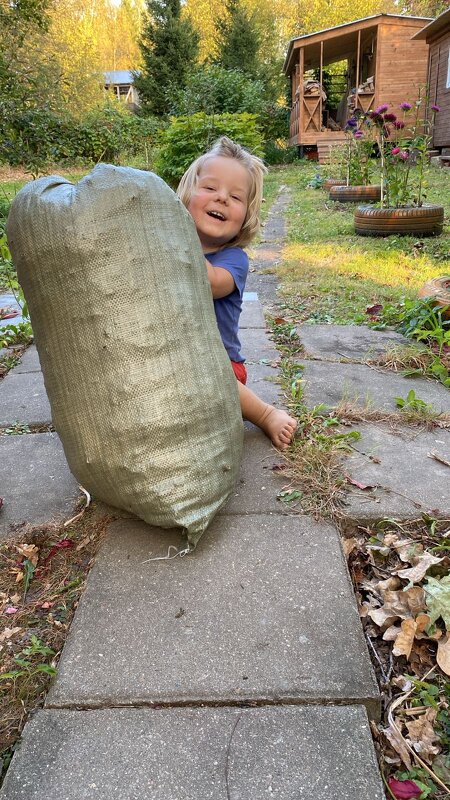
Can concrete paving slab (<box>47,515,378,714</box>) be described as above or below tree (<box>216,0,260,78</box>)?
Answer: below

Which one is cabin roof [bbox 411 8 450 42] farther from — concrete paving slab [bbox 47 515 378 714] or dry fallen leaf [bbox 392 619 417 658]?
dry fallen leaf [bbox 392 619 417 658]

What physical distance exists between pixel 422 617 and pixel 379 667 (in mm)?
151

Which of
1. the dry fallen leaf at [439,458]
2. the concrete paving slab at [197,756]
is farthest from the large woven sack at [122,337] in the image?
the dry fallen leaf at [439,458]

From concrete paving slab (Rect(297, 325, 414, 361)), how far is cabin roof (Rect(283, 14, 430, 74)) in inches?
655

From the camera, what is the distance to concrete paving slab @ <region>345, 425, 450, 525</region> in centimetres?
166

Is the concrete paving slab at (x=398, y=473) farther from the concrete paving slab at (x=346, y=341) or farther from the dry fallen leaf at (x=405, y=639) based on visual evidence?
the concrete paving slab at (x=346, y=341)

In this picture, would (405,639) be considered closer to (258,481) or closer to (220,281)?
(258,481)

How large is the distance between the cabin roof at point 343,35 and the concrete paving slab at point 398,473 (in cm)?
1804

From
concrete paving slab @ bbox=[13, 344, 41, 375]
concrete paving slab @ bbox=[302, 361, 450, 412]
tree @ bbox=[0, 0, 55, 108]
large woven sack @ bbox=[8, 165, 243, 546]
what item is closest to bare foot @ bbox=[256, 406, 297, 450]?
concrete paving slab @ bbox=[302, 361, 450, 412]

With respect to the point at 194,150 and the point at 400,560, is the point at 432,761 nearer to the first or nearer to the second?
the point at 400,560

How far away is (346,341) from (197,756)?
259 centimetres

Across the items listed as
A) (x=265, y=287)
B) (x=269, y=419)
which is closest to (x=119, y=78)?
(x=265, y=287)

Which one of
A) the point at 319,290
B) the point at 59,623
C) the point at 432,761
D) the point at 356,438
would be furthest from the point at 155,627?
the point at 319,290

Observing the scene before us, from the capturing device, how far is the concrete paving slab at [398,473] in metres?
1.66
